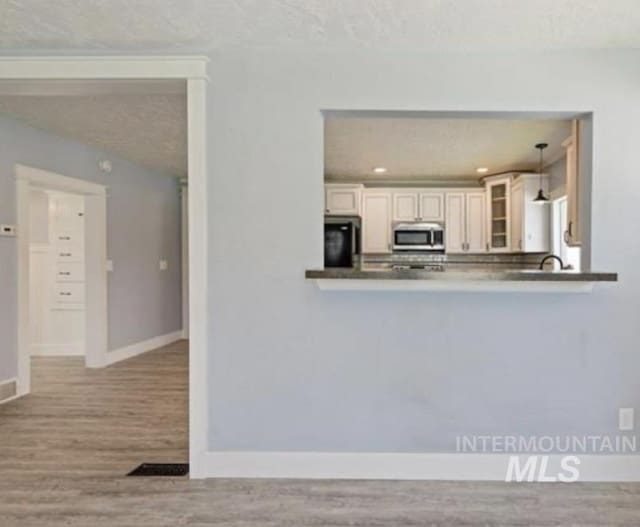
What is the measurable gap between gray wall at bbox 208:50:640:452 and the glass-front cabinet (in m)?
3.61

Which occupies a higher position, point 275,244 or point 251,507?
point 275,244

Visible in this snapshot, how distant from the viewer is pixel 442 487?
2387 mm

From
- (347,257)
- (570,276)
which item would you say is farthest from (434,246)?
(570,276)

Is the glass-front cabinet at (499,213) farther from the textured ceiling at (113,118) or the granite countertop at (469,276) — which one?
the textured ceiling at (113,118)

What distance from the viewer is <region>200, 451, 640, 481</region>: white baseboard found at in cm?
246

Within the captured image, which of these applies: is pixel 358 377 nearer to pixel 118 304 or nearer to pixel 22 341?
pixel 22 341

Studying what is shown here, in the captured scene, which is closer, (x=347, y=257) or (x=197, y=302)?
(x=197, y=302)

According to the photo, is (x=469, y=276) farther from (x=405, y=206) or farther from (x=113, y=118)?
(x=405, y=206)

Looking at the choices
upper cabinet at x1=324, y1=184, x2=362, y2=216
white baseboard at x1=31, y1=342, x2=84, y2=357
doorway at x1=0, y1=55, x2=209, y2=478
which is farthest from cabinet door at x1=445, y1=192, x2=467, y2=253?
white baseboard at x1=31, y1=342, x2=84, y2=357

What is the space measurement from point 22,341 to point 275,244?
2.89 metres

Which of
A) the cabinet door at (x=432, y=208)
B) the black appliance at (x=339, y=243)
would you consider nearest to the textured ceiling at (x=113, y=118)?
the black appliance at (x=339, y=243)

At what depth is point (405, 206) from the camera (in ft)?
21.1

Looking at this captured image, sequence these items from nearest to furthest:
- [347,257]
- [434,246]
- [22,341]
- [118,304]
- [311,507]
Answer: [311,507] → [22,341] → [118,304] → [347,257] → [434,246]

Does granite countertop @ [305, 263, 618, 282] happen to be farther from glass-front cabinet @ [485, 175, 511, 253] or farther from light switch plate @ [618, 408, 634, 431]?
glass-front cabinet @ [485, 175, 511, 253]
